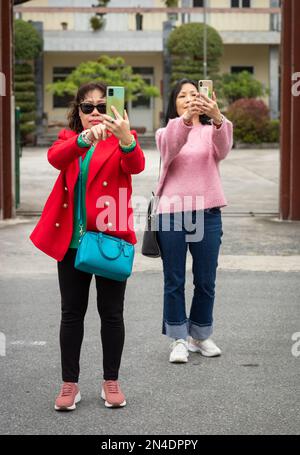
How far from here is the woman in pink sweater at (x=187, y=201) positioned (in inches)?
246

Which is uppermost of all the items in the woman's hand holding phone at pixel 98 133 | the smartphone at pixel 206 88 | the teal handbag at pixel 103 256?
the smartphone at pixel 206 88

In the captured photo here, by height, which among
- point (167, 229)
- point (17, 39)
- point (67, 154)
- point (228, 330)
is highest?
point (17, 39)

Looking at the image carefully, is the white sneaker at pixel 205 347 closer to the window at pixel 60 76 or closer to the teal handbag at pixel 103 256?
the teal handbag at pixel 103 256

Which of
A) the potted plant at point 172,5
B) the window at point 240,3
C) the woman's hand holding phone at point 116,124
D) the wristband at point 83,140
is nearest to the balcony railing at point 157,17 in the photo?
the potted plant at point 172,5

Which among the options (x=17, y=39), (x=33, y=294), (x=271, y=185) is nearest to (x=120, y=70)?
(x=17, y=39)

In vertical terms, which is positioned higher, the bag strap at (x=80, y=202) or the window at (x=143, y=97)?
the window at (x=143, y=97)

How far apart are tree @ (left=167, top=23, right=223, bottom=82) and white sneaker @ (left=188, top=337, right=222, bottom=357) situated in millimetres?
32237

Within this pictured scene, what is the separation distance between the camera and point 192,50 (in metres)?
38.7

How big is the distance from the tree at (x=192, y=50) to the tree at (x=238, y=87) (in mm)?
710

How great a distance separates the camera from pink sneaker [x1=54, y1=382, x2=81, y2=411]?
538cm

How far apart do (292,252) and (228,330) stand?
12.9ft

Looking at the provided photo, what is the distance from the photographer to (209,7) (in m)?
43.2

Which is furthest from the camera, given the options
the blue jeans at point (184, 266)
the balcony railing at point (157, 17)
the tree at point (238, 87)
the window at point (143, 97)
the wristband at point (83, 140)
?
the window at point (143, 97)

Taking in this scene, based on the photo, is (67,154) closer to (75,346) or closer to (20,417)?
(75,346)
